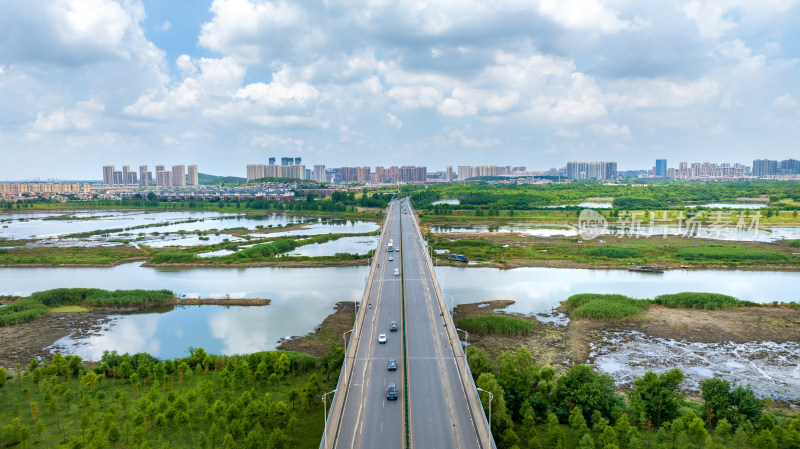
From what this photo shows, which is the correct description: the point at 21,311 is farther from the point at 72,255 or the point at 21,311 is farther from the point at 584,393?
the point at 584,393

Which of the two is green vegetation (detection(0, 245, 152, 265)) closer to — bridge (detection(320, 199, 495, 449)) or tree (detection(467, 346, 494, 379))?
bridge (detection(320, 199, 495, 449))

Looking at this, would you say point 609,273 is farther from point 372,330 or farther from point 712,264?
point 372,330

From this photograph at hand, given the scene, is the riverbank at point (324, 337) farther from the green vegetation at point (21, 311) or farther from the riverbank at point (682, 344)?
the green vegetation at point (21, 311)

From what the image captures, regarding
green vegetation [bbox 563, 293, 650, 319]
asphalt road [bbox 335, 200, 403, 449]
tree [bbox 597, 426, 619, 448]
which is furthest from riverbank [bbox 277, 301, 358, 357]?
green vegetation [bbox 563, 293, 650, 319]

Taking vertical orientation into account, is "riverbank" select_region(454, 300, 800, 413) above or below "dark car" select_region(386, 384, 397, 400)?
below

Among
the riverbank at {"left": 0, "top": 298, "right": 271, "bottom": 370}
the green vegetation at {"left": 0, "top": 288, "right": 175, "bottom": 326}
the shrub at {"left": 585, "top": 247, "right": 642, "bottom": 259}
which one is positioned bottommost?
the riverbank at {"left": 0, "top": 298, "right": 271, "bottom": 370}

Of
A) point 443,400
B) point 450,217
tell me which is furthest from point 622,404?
point 450,217
